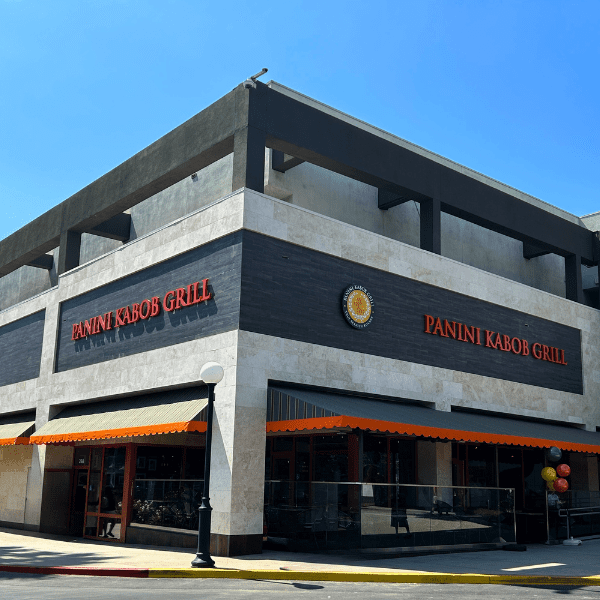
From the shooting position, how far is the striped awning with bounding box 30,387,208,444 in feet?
59.4

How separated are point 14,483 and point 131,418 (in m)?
9.53

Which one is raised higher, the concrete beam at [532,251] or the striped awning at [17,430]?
the concrete beam at [532,251]

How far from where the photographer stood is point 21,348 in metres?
29.2

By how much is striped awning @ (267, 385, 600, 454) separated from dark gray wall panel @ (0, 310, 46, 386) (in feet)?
42.6

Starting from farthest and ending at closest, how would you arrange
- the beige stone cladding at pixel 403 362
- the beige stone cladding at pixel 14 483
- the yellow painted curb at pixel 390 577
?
1. the beige stone cladding at pixel 14 483
2. the beige stone cladding at pixel 403 362
3. the yellow painted curb at pixel 390 577

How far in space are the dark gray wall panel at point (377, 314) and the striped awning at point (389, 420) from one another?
1610mm

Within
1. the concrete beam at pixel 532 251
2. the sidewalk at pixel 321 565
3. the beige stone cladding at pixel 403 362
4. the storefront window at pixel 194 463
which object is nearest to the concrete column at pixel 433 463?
the beige stone cladding at pixel 403 362

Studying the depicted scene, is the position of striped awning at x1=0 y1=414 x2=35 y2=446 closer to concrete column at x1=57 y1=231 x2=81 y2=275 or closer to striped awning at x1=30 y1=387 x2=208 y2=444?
striped awning at x1=30 y1=387 x2=208 y2=444

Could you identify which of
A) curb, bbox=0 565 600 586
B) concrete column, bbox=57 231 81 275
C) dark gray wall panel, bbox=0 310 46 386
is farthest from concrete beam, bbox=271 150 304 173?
curb, bbox=0 565 600 586

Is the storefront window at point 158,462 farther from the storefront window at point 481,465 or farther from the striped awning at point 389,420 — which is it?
the storefront window at point 481,465

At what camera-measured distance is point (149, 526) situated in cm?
1958

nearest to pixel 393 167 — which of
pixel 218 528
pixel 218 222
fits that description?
pixel 218 222

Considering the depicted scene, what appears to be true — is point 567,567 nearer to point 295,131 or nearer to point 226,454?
point 226,454

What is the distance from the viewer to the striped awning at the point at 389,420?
1673 centimetres
